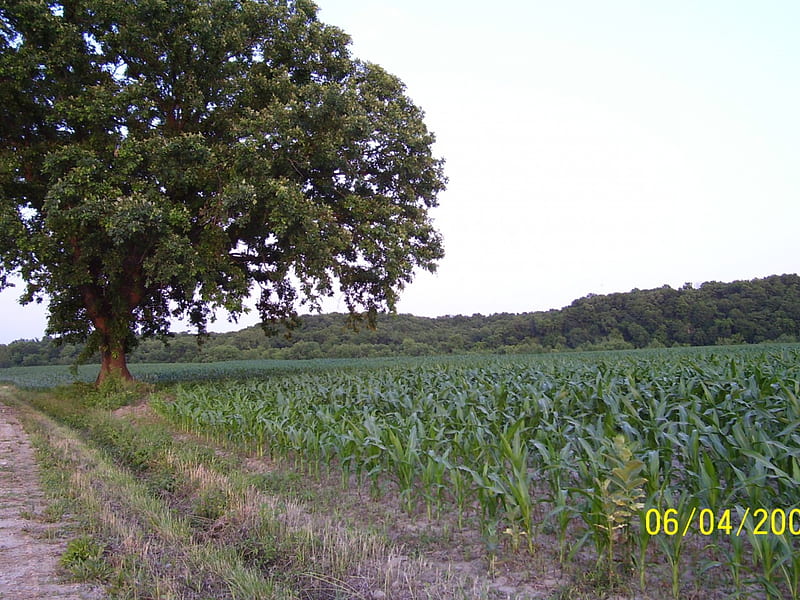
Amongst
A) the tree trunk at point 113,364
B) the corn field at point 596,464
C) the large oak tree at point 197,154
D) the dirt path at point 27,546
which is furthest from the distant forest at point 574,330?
the dirt path at point 27,546

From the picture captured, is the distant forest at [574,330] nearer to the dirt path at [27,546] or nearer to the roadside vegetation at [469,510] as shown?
the roadside vegetation at [469,510]

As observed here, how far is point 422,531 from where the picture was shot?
4938 millimetres

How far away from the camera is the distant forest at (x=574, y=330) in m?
59.1

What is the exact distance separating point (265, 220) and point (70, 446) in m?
7.80

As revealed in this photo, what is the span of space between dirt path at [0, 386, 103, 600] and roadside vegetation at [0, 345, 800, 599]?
230 mm

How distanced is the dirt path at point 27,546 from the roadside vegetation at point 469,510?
230mm

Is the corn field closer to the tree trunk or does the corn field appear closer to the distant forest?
the tree trunk

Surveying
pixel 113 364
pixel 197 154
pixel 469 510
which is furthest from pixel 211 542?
pixel 113 364

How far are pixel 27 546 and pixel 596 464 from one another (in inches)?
197

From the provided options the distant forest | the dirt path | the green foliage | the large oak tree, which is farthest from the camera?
the distant forest
